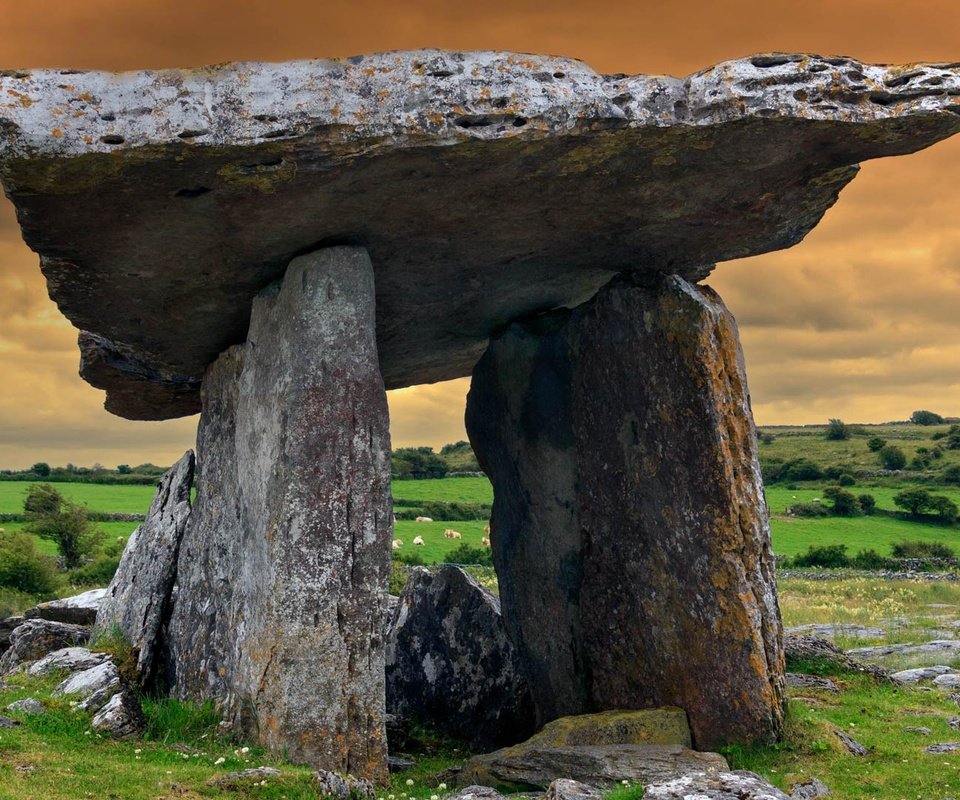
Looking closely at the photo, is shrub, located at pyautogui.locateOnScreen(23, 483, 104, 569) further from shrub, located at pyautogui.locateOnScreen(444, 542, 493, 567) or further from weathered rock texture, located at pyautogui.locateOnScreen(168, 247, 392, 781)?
weathered rock texture, located at pyautogui.locateOnScreen(168, 247, 392, 781)

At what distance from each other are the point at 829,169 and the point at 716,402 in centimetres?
255

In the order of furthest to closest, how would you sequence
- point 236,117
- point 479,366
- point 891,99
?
point 479,366 < point 891,99 < point 236,117

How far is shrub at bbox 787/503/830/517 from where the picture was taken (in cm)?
5503

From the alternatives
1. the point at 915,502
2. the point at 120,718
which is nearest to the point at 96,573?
the point at 120,718

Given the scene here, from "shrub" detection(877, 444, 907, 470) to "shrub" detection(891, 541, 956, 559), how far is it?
71.1ft

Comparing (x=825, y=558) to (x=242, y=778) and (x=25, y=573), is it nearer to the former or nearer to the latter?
(x=25, y=573)

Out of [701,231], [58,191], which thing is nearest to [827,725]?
[701,231]

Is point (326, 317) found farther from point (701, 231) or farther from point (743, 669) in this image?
point (743, 669)

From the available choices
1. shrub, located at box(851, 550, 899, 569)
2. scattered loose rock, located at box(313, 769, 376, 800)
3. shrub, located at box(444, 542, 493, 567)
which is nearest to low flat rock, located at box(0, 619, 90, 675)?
scattered loose rock, located at box(313, 769, 376, 800)

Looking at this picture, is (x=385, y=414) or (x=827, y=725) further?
(x=827, y=725)

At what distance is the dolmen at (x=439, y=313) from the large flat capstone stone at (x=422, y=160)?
3cm

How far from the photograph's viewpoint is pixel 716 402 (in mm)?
11516

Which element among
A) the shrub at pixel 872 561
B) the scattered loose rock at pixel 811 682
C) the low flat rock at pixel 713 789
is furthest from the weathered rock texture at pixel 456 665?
the shrub at pixel 872 561

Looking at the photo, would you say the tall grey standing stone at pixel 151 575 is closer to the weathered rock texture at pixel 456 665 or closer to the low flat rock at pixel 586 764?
the weathered rock texture at pixel 456 665
